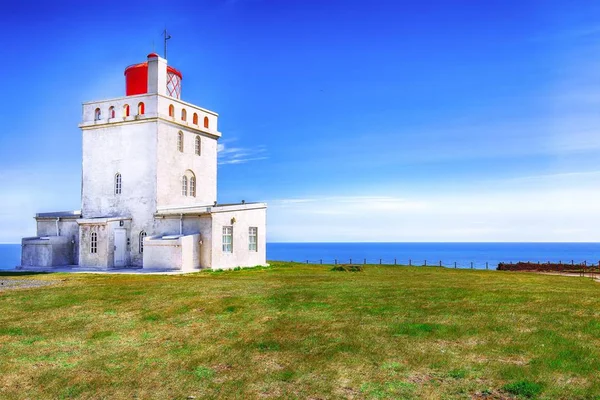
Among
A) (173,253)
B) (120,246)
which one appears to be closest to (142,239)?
(120,246)

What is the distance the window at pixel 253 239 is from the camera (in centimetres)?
3300

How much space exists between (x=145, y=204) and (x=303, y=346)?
78.8 ft

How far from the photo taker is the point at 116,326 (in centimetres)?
1213

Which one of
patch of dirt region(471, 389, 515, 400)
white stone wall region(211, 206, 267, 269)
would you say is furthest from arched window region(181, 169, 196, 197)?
patch of dirt region(471, 389, 515, 400)

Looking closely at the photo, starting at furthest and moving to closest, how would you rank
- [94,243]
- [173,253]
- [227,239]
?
[94,243] → [227,239] → [173,253]

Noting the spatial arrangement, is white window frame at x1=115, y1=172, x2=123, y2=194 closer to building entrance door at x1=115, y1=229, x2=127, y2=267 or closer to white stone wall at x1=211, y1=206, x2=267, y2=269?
building entrance door at x1=115, y1=229, x2=127, y2=267

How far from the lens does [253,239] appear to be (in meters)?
33.4

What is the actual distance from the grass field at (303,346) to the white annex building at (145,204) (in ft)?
45.3

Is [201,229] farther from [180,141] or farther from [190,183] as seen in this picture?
[180,141]

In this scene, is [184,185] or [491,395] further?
[184,185]

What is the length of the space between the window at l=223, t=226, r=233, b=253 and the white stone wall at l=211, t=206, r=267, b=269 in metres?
0.21

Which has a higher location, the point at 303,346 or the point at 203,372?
the point at 303,346

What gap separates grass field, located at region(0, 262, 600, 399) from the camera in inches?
307

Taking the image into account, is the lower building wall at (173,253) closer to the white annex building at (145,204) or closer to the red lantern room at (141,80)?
the white annex building at (145,204)
